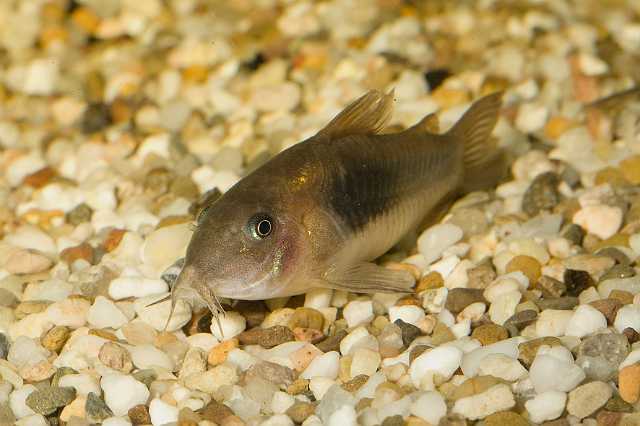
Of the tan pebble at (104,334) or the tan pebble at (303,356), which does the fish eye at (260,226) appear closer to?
the tan pebble at (303,356)

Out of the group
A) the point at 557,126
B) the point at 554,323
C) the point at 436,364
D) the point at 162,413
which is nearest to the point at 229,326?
the point at 162,413

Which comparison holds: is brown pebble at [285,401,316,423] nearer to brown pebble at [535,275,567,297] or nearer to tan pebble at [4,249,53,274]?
brown pebble at [535,275,567,297]

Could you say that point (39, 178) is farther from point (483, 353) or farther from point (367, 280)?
point (483, 353)

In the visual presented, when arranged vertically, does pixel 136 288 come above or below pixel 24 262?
below

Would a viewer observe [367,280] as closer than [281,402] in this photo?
No

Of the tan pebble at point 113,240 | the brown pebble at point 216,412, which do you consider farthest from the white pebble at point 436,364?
the tan pebble at point 113,240

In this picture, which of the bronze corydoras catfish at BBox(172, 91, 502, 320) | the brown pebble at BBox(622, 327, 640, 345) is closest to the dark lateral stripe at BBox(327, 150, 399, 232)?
the bronze corydoras catfish at BBox(172, 91, 502, 320)
